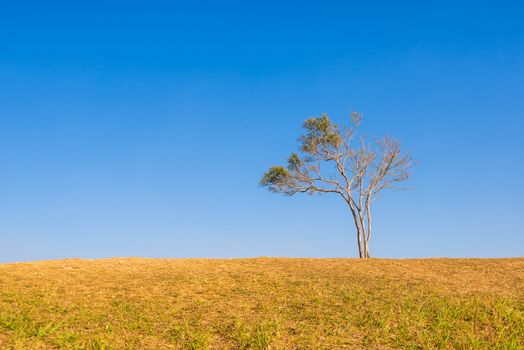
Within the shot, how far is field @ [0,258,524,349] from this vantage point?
36.1ft

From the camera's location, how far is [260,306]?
13508mm

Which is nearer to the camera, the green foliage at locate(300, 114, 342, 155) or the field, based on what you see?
the field

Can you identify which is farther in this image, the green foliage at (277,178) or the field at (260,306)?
the green foliage at (277,178)

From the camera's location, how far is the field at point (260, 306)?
1099 cm

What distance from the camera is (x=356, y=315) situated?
41.5 feet

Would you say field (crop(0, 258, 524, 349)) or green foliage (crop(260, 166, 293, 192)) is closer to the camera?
field (crop(0, 258, 524, 349))

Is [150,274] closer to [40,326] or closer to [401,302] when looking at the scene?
[40,326]

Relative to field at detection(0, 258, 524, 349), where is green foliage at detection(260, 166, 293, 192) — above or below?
above

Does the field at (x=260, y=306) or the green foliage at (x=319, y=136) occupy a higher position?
the green foliage at (x=319, y=136)

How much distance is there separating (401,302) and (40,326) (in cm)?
999

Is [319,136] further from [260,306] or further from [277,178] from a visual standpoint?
[260,306]

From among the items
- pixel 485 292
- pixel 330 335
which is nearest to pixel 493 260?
pixel 485 292

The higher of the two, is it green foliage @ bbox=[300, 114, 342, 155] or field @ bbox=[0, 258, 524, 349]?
green foliage @ bbox=[300, 114, 342, 155]

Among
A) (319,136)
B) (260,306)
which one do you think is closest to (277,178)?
(319,136)
